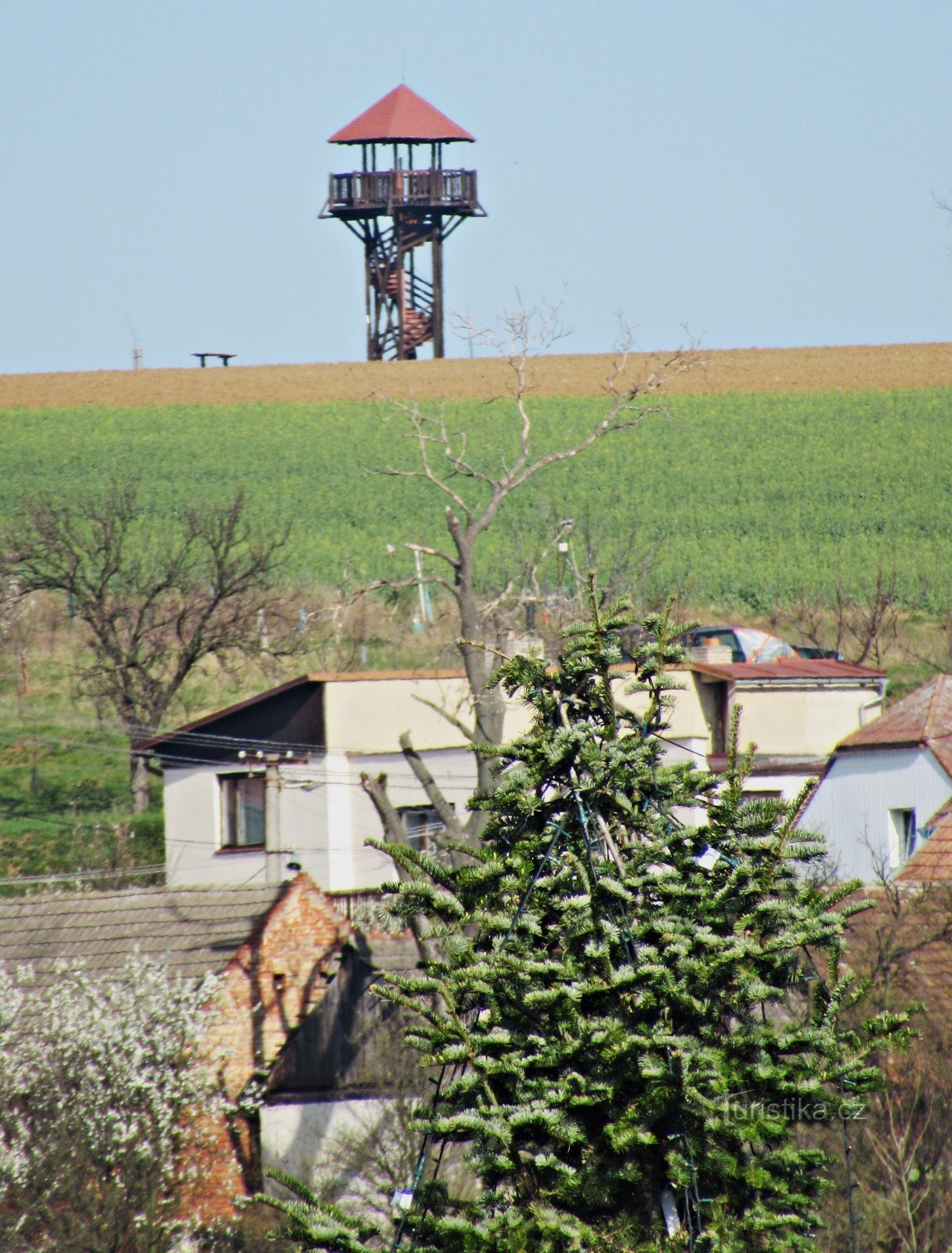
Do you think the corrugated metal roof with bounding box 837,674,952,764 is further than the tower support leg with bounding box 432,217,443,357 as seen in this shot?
No

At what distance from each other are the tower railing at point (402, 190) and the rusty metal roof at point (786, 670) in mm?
45644

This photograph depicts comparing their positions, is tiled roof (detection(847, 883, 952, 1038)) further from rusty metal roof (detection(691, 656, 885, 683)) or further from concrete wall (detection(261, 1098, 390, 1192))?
rusty metal roof (detection(691, 656, 885, 683))

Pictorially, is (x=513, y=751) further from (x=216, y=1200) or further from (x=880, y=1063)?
(x=216, y=1200)

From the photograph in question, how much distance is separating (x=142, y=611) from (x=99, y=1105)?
2067 centimetres

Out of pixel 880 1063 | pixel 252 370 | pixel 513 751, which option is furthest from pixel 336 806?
pixel 252 370

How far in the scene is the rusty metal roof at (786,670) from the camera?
109 feet

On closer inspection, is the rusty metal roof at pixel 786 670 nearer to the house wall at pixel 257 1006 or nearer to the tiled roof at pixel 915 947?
the house wall at pixel 257 1006

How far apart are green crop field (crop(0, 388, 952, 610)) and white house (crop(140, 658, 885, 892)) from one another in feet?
51.6

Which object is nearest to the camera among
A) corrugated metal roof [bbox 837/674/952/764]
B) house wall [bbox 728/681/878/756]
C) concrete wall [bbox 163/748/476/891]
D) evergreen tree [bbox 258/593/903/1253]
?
evergreen tree [bbox 258/593/903/1253]

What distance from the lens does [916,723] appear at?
2856cm

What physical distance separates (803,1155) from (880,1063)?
699 centimetres

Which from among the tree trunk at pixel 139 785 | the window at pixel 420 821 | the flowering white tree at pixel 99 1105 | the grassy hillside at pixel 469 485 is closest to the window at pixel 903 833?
the window at pixel 420 821

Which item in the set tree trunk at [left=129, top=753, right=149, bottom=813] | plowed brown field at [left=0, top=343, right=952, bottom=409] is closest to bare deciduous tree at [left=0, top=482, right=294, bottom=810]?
tree trunk at [left=129, top=753, right=149, bottom=813]

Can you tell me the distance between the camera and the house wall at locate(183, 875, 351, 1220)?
781 inches
